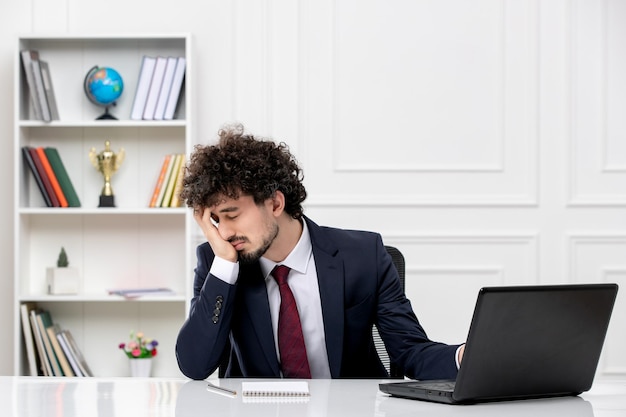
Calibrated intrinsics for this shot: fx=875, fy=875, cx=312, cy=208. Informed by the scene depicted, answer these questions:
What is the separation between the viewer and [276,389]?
5.70 ft

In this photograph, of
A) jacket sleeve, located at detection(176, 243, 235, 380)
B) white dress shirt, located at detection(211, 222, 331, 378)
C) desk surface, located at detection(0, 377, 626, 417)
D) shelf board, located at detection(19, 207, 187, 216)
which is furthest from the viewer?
shelf board, located at detection(19, 207, 187, 216)

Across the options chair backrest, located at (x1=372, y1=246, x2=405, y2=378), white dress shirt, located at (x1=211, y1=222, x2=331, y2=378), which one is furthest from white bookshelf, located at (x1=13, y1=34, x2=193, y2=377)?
white dress shirt, located at (x1=211, y1=222, x2=331, y2=378)

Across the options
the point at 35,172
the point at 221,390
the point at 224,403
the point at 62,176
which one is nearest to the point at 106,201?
the point at 62,176

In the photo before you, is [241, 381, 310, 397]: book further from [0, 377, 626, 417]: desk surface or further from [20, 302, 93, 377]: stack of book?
[20, 302, 93, 377]: stack of book

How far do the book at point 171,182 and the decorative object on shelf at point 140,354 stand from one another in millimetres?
597

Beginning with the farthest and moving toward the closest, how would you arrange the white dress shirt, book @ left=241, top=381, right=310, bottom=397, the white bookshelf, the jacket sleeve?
1. the white bookshelf
2. the white dress shirt
3. the jacket sleeve
4. book @ left=241, top=381, right=310, bottom=397

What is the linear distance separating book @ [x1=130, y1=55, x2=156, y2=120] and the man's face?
172 cm

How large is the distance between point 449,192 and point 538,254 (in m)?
0.49

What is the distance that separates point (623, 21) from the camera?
A: 3980mm

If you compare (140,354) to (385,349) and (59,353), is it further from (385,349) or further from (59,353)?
(385,349)

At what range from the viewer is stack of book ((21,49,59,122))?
375 centimetres

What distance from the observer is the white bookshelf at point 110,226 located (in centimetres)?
394

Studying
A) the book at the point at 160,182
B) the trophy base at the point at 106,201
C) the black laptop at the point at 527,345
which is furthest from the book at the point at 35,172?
the black laptop at the point at 527,345

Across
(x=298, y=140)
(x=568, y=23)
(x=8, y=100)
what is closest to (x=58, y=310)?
(x=8, y=100)
